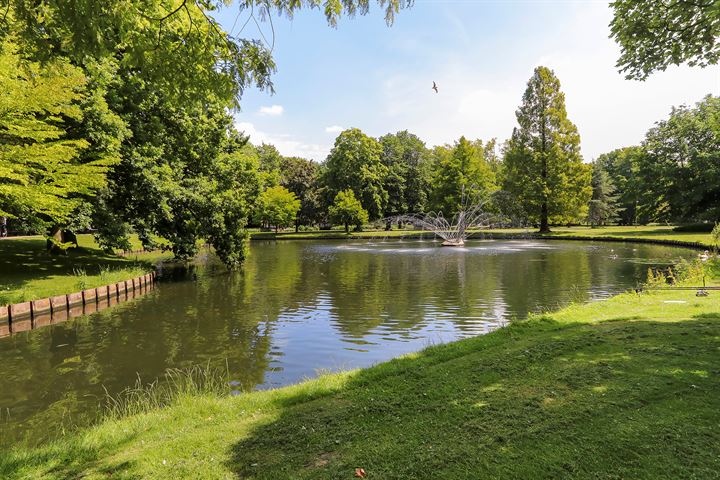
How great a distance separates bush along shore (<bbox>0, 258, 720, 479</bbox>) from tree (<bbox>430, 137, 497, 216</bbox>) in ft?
194

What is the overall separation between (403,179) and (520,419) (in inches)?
2948

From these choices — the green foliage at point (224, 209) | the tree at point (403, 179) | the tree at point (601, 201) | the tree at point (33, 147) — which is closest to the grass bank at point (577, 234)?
the tree at point (601, 201)

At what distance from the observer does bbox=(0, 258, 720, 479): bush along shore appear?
3885 mm

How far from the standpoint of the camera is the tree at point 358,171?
7362 cm

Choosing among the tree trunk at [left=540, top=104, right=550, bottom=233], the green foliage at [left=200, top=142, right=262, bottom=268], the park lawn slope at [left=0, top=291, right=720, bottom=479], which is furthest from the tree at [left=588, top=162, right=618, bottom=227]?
the park lawn slope at [left=0, top=291, right=720, bottom=479]

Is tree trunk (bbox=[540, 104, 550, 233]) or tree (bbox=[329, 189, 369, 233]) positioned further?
tree (bbox=[329, 189, 369, 233])

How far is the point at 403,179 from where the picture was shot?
78188 millimetres

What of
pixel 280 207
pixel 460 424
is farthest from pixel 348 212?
pixel 460 424

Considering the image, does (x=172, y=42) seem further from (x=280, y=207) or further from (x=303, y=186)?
(x=303, y=186)

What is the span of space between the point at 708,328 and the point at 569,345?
2729 millimetres

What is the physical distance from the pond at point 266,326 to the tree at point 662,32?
308 inches

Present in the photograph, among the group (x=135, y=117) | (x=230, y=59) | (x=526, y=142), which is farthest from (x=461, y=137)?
(x=230, y=59)

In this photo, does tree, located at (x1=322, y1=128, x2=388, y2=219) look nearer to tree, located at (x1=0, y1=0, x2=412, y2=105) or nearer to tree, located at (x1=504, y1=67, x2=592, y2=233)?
tree, located at (x1=504, y1=67, x2=592, y2=233)

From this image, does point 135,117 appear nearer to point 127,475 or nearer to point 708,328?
point 127,475
